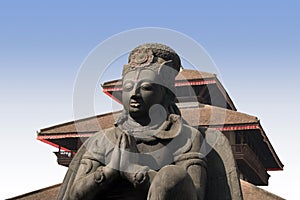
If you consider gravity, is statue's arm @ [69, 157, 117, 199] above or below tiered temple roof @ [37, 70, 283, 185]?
above

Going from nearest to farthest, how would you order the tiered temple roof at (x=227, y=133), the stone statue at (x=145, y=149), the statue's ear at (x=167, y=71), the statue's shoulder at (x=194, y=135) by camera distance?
the stone statue at (x=145, y=149), the statue's shoulder at (x=194, y=135), the statue's ear at (x=167, y=71), the tiered temple roof at (x=227, y=133)

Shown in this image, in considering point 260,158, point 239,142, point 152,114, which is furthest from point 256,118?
point 152,114

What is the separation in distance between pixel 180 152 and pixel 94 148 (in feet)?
2.76

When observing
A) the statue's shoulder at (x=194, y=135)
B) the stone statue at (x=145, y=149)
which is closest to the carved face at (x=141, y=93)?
the stone statue at (x=145, y=149)

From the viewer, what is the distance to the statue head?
→ 18.8 ft

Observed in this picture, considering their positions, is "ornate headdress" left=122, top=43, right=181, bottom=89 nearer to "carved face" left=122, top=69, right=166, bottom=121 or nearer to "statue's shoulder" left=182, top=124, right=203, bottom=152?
"carved face" left=122, top=69, right=166, bottom=121

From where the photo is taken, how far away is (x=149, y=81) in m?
5.74

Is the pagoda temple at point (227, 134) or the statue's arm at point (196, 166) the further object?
the pagoda temple at point (227, 134)

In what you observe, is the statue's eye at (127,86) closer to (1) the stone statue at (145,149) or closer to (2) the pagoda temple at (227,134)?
(1) the stone statue at (145,149)

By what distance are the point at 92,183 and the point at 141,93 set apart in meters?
1.01

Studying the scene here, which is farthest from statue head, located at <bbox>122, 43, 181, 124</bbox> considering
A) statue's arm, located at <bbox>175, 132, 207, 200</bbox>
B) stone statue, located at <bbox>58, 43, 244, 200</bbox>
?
statue's arm, located at <bbox>175, 132, 207, 200</bbox>

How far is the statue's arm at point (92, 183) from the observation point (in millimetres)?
5203

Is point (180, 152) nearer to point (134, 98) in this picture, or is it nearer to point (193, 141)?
point (193, 141)

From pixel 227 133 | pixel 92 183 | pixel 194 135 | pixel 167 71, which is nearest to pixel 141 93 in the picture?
pixel 167 71
